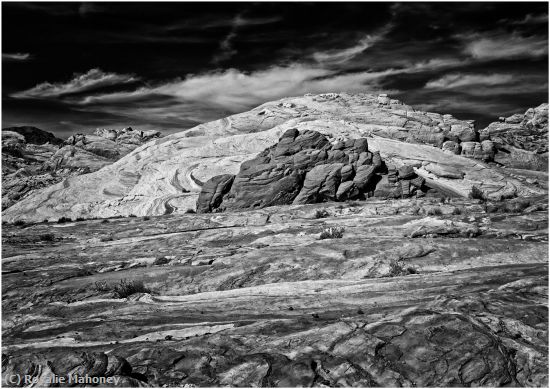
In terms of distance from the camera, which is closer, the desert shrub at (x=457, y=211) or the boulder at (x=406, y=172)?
the desert shrub at (x=457, y=211)

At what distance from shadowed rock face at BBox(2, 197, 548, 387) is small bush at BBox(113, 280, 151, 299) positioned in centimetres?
26

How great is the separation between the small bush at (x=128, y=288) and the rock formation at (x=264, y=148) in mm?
35435

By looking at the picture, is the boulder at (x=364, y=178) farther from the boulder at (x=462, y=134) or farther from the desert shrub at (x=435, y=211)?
the boulder at (x=462, y=134)

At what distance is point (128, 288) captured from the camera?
18688 millimetres

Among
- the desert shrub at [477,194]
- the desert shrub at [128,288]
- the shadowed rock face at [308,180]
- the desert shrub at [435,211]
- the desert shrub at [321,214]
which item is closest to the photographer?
the desert shrub at [128,288]

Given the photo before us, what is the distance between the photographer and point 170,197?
58.8 m

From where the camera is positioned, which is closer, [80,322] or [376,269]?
[80,322]

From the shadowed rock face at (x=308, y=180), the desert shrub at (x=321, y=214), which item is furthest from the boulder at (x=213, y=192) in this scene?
the desert shrub at (x=321, y=214)

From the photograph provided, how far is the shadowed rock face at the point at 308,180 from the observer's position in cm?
5275


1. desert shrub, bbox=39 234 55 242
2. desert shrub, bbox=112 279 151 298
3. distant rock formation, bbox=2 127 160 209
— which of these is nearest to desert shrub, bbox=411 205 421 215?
desert shrub, bbox=112 279 151 298

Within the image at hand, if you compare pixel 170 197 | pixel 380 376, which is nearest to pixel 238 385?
pixel 380 376

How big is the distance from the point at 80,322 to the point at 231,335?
6.31m

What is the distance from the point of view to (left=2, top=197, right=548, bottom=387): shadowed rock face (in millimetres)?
11148

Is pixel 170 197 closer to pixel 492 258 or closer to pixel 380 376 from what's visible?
pixel 492 258
